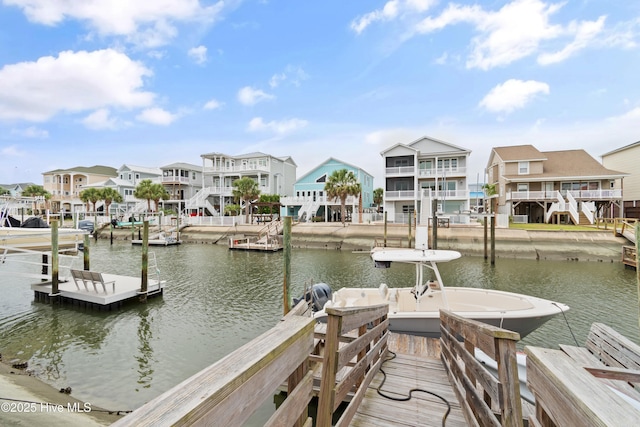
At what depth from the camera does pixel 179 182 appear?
53.2 metres

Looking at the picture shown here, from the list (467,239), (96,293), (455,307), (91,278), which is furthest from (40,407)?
(467,239)

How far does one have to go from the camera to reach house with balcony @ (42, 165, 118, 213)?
63.4 metres

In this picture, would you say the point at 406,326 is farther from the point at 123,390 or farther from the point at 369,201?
the point at 369,201

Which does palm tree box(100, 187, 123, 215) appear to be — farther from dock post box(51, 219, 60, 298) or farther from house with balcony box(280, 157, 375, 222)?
dock post box(51, 219, 60, 298)

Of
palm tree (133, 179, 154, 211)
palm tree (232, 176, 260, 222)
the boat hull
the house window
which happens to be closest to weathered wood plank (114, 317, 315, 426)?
the boat hull

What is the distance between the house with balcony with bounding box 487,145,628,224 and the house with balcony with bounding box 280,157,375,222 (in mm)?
18468

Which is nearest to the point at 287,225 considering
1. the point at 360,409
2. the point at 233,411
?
the point at 360,409

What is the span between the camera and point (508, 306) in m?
9.37

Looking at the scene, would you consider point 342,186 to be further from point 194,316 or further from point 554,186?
point 194,316

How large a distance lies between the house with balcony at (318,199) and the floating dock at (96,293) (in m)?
29.8

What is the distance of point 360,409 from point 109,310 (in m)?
12.3

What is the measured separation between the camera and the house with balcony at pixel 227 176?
49.8 metres

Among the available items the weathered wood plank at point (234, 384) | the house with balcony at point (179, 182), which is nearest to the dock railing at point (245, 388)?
the weathered wood plank at point (234, 384)

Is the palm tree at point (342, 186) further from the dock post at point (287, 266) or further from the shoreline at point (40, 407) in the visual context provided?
the shoreline at point (40, 407)
